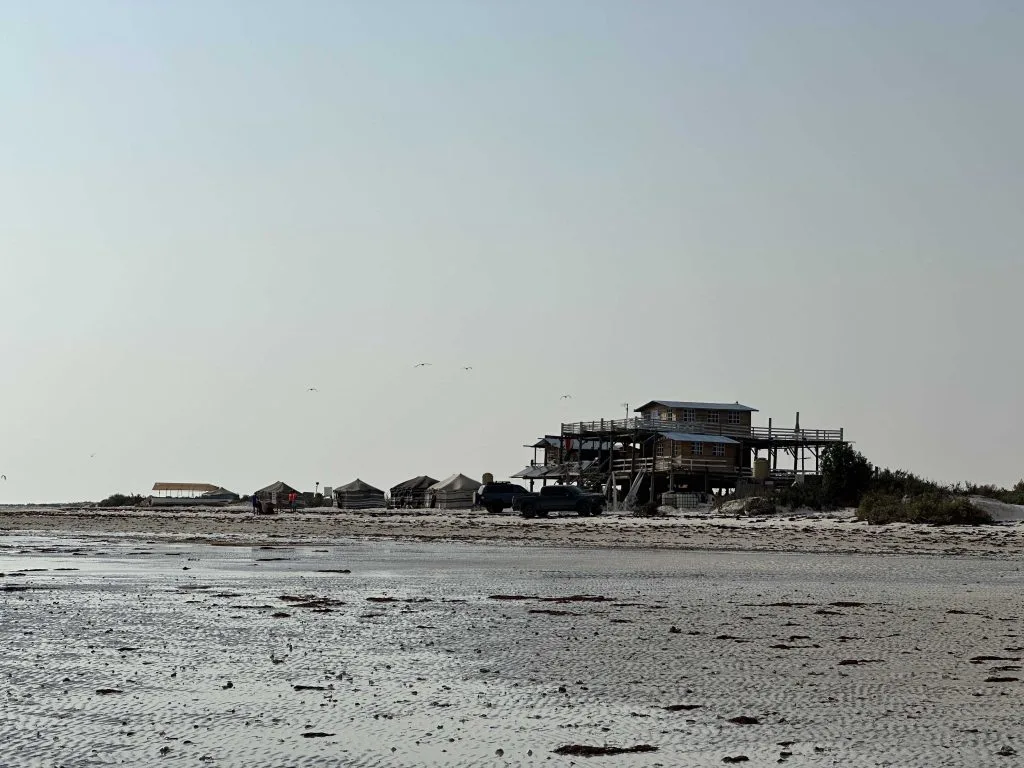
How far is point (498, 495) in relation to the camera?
2547 inches

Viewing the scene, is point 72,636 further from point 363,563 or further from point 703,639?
point 363,563

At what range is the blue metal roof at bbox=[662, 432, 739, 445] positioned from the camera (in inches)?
3113

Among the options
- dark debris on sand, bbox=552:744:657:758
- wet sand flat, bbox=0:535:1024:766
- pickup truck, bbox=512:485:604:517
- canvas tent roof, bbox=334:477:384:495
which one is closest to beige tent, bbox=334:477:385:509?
canvas tent roof, bbox=334:477:384:495

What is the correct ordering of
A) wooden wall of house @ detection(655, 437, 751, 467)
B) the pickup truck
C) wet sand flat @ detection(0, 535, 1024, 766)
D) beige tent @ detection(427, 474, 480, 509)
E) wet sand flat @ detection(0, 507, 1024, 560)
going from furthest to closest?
beige tent @ detection(427, 474, 480, 509) < wooden wall of house @ detection(655, 437, 751, 467) < the pickup truck < wet sand flat @ detection(0, 507, 1024, 560) < wet sand flat @ detection(0, 535, 1024, 766)

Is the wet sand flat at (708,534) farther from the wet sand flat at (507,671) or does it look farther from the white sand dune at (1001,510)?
the wet sand flat at (507,671)

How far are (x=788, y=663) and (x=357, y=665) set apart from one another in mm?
3577

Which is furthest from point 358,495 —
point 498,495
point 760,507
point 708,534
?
point 708,534

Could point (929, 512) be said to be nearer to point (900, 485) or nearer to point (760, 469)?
point (900, 485)

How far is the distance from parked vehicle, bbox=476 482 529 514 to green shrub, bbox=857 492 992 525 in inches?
806

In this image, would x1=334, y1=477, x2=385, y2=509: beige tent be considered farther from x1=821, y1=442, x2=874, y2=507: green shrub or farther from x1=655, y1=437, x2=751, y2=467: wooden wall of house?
x1=821, y1=442, x2=874, y2=507: green shrub

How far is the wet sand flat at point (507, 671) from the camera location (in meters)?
7.15

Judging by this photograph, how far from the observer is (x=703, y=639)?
11.9 metres

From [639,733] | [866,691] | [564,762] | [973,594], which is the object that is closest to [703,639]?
[866,691]

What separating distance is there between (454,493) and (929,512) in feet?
143
